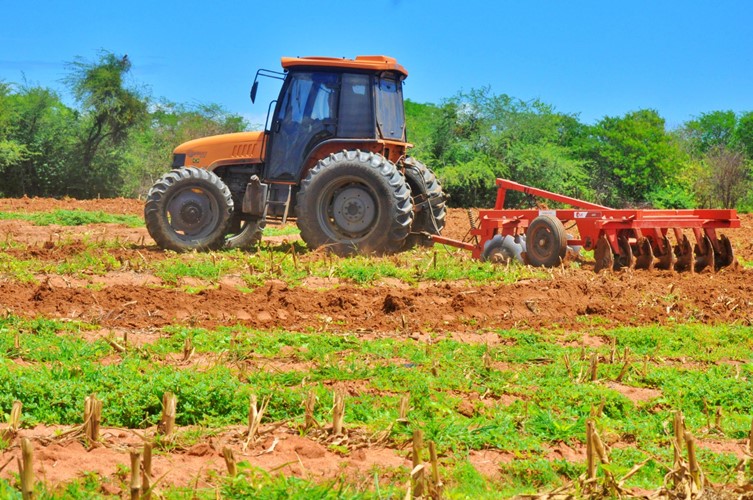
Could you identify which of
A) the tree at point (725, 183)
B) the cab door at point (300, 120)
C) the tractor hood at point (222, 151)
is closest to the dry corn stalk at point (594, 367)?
the cab door at point (300, 120)

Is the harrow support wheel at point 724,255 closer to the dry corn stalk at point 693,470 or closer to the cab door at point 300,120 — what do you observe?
the cab door at point 300,120

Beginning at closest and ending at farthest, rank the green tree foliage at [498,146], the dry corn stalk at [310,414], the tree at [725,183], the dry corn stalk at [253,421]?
the dry corn stalk at [253,421] → the dry corn stalk at [310,414] → the green tree foliage at [498,146] → the tree at [725,183]

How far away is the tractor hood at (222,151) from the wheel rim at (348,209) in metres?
1.44

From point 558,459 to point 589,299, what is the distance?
5710 millimetres

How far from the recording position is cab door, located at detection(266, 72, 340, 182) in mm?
14859

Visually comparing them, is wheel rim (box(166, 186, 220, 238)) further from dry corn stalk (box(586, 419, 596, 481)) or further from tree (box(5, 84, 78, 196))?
tree (box(5, 84, 78, 196))

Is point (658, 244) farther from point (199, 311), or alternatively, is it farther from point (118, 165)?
point (118, 165)

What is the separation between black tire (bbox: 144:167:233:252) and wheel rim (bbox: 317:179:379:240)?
58.8 inches

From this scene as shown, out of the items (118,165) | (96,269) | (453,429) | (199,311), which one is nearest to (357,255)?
(96,269)

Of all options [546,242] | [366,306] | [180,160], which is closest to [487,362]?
[366,306]

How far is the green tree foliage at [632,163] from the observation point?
38.6m

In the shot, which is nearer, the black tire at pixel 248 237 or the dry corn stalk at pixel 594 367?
the dry corn stalk at pixel 594 367

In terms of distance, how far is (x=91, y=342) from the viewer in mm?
8117

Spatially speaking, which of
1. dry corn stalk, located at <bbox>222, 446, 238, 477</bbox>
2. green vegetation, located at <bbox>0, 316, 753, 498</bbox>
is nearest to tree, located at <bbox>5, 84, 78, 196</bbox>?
green vegetation, located at <bbox>0, 316, 753, 498</bbox>
